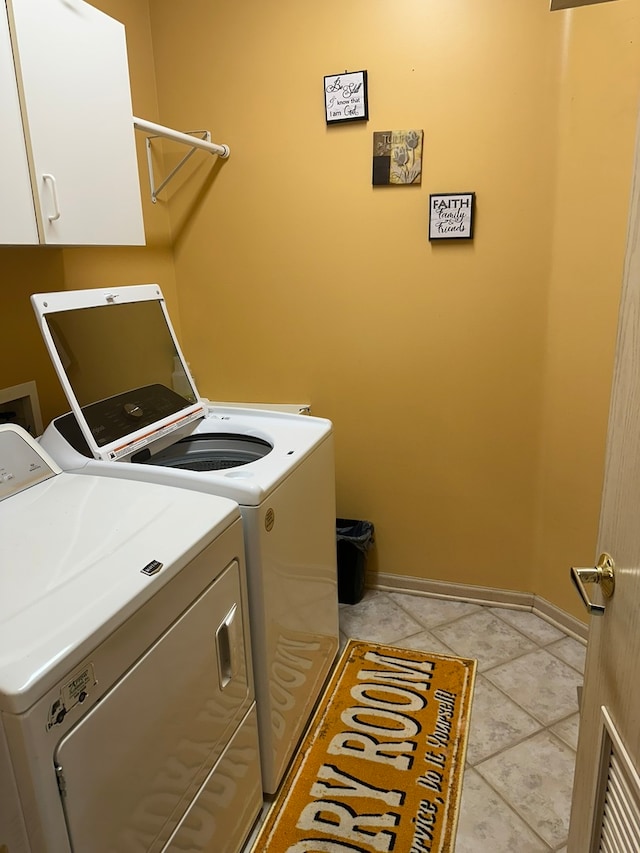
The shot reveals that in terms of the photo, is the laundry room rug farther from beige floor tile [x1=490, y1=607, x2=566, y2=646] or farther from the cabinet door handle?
the cabinet door handle

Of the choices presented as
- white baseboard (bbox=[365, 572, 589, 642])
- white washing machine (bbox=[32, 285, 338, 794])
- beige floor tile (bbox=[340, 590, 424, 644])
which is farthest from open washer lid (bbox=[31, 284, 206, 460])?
white baseboard (bbox=[365, 572, 589, 642])

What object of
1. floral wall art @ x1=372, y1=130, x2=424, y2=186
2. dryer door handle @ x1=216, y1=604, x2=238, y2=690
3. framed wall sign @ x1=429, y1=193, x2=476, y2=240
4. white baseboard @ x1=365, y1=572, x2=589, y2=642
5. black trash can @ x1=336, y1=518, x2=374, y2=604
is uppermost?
floral wall art @ x1=372, y1=130, x2=424, y2=186

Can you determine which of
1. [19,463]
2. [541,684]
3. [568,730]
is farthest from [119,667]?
[541,684]

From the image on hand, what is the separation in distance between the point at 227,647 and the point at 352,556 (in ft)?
4.05

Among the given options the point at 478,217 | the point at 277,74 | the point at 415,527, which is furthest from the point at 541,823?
the point at 277,74

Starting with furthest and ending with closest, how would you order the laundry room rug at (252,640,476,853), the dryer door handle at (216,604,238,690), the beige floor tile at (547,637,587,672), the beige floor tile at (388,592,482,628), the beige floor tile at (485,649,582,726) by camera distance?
the beige floor tile at (388,592,482,628)
the beige floor tile at (547,637,587,672)
the beige floor tile at (485,649,582,726)
the laundry room rug at (252,640,476,853)
the dryer door handle at (216,604,238,690)

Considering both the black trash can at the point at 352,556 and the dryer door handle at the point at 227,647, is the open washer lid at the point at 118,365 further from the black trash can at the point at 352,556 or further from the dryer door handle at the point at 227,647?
the black trash can at the point at 352,556

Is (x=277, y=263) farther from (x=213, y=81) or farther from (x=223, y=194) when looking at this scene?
(x=213, y=81)

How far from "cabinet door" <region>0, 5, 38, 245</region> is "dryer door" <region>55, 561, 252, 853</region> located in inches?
35.0

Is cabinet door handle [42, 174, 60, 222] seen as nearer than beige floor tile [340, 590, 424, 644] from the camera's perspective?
Yes

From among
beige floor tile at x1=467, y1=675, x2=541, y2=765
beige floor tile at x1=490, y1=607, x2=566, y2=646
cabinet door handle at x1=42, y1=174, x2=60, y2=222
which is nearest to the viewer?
cabinet door handle at x1=42, y1=174, x2=60, y2=222

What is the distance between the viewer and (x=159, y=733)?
106 centimetres

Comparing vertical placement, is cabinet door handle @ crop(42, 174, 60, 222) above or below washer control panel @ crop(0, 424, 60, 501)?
above

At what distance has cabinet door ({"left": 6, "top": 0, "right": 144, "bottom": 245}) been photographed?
1.37 meters
